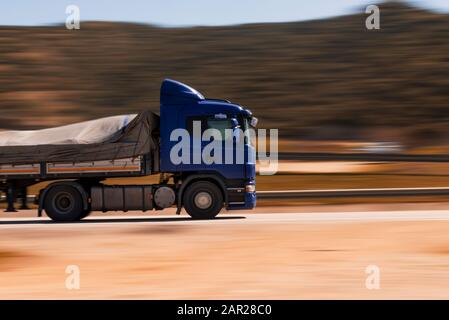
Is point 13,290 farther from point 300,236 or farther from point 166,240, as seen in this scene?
point 300,236

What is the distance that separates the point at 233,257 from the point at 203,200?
6.40 m

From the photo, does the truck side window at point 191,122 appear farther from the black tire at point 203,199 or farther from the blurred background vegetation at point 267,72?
the blurred background vegetation at point 267,72

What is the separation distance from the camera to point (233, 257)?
13.0m

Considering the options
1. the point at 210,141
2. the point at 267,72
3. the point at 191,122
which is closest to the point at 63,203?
the point at 191,122

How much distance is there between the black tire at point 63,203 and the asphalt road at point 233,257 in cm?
45

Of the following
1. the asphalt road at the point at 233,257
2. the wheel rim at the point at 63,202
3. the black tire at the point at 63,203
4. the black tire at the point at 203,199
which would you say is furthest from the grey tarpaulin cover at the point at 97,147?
the asphalt road at the point at 233,257

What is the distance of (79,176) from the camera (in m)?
19.5

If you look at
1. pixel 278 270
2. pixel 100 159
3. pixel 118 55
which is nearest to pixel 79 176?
pixel 100 159

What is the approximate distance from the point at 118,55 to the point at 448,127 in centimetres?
4205

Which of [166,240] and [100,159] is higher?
[100,159]

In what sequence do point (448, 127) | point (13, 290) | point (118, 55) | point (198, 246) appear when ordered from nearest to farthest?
1. point (13, 290)
2. point (198, 246)
3. point (448, 127)
4. point (118, 55)

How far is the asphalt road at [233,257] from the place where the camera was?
32.9 ft

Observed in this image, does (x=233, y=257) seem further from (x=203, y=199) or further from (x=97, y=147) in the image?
(x=97, y=147)

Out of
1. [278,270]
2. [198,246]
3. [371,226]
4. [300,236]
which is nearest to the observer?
[278,270]
